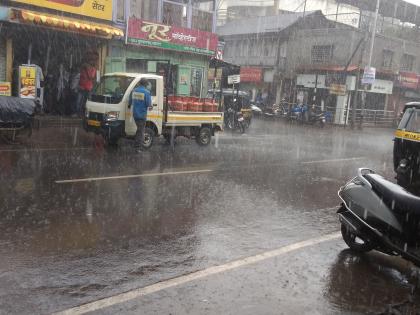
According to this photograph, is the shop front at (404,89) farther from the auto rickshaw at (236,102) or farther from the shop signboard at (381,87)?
the auto rickshaw at (236,102)

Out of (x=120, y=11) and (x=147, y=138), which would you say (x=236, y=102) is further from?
(x=147, y=138)

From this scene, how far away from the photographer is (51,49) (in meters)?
17.7

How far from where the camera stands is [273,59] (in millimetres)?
38688

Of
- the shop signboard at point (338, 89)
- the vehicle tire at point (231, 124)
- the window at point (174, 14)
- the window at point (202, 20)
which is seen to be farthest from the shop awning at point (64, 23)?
the shop signboard at point (338, 89)

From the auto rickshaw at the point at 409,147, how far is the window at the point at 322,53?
27.5 meters

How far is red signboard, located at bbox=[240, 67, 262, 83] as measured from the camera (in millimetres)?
38609

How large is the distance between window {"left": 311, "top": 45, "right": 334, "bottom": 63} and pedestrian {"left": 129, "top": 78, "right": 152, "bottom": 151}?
85.4 feet

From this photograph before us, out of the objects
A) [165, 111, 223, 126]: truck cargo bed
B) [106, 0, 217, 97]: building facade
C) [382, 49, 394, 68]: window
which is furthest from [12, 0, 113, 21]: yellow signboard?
[382, 49, 394, 68]: window

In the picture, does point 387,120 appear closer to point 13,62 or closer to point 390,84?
point 390,84

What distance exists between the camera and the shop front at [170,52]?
1847 cm

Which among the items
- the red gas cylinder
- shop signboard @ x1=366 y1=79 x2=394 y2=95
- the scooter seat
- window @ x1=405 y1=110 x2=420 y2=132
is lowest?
the scooter seat

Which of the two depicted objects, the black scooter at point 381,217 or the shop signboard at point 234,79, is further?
the shop signboard at point 234,79

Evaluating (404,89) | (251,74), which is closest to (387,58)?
(404,89)

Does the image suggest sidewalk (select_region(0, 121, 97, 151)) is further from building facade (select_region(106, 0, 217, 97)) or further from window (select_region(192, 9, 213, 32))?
window (select_region(192, 9, 213, 32))
